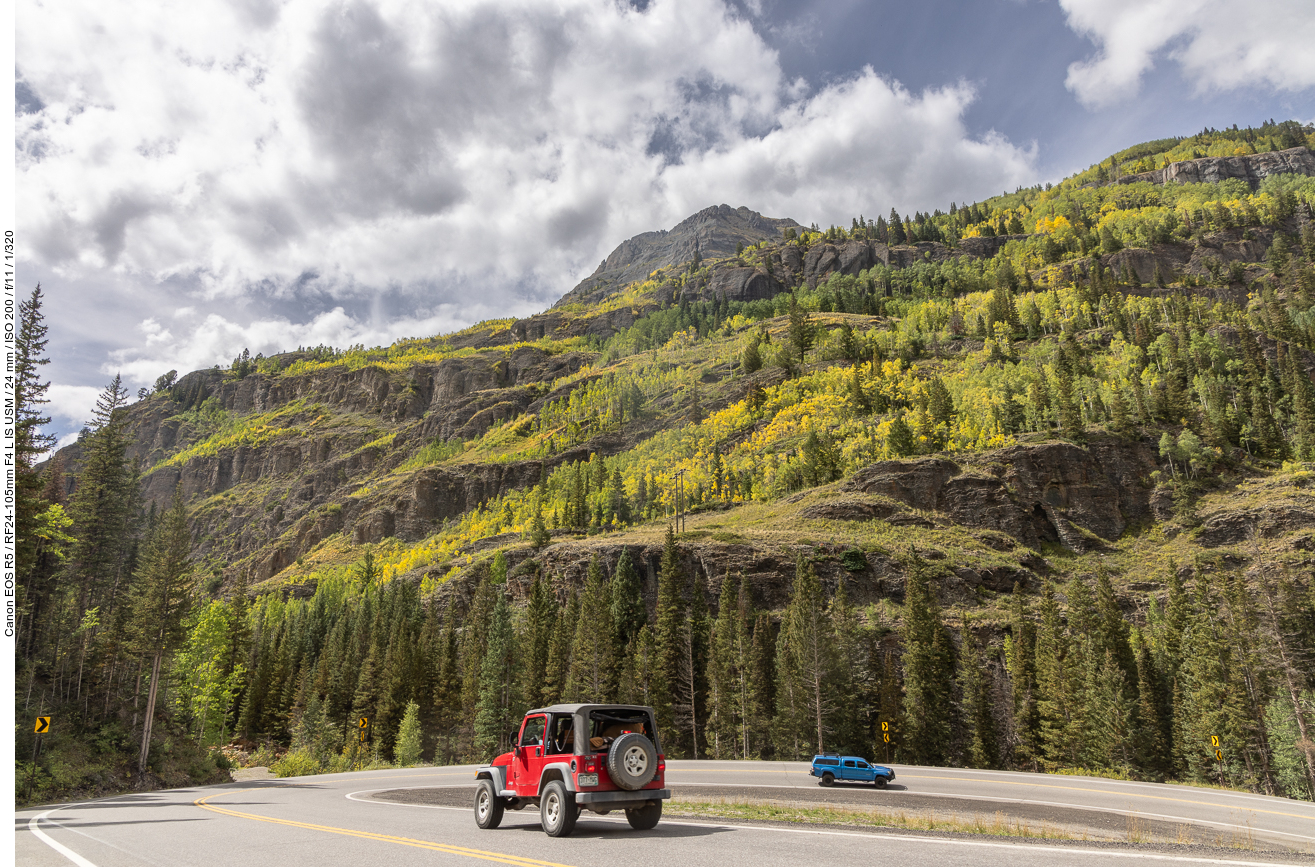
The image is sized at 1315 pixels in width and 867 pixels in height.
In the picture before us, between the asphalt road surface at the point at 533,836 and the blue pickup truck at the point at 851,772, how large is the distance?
2.50 m

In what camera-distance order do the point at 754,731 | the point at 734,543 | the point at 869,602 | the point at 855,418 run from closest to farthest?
the point at 754,731 → the point at 869,602 → the point at 734,543 → the point at 855,418

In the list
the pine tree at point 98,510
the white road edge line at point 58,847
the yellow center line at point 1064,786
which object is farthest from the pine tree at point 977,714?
the pine tree at point 98,510

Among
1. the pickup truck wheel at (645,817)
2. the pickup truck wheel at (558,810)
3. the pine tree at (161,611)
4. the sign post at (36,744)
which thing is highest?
the pine tree at (161,611)

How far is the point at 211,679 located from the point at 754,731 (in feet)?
183

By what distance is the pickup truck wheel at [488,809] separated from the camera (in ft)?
45.7

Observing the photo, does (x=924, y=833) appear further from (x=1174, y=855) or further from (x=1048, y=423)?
(x=1048, y=423)

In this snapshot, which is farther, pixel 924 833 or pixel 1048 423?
pixel 1048 423

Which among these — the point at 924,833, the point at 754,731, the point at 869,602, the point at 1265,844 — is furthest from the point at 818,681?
the point at 924,833

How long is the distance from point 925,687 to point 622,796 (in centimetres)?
5683

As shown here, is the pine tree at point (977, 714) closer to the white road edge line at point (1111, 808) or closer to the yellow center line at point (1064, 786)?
the yellow center line at point (1064, 786)

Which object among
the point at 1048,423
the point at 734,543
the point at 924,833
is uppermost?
the point at 1048,423

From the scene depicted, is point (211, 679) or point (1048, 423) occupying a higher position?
point (1048, 423)

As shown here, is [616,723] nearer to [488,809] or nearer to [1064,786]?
[488,809]

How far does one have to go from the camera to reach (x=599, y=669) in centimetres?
6425
